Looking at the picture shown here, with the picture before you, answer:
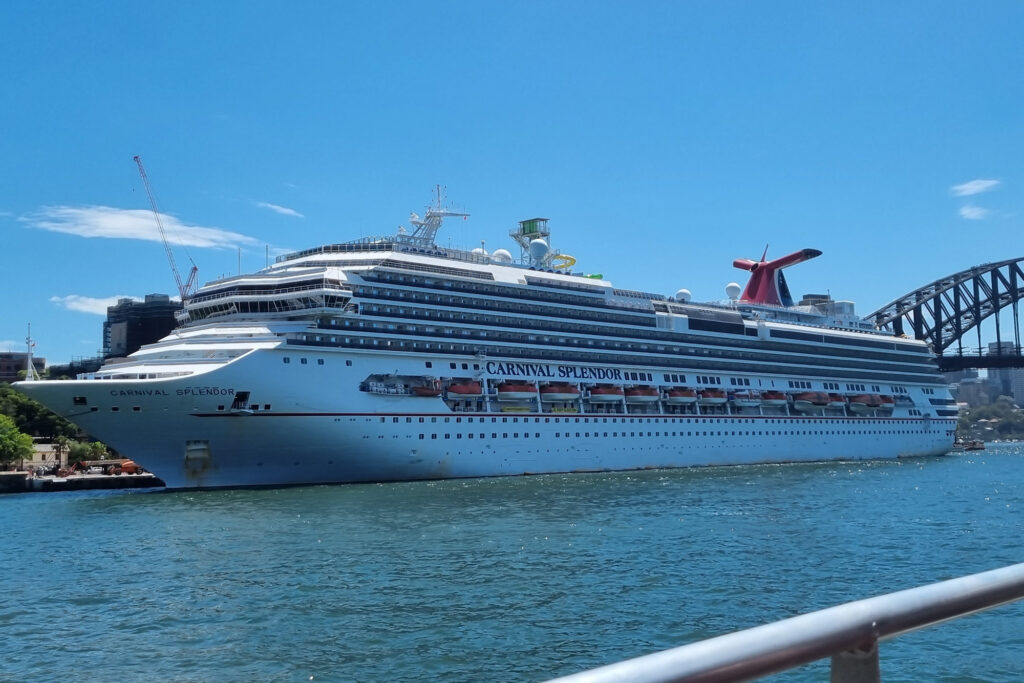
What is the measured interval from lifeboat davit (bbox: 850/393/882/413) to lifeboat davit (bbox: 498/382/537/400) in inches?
1448

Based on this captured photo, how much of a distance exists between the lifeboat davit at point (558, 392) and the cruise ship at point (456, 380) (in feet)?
0.46

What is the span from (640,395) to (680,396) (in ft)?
13.9

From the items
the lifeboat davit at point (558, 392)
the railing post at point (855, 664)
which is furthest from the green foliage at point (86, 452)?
the railing post at point (855, 664)

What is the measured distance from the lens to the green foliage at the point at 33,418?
83.5 m

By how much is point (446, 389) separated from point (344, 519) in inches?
728

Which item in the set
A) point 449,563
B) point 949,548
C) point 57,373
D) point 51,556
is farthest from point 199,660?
point 57,373

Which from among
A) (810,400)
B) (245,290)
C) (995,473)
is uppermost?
(245,290)

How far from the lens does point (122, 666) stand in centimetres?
1605

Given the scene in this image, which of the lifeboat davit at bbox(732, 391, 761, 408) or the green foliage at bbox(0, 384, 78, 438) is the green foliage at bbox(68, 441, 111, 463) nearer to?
the green foliage at bbox(0, 384, 78, 438)

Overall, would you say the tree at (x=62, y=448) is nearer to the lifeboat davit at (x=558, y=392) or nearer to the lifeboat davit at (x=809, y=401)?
the lifeboat davit at (x=558, y=392)

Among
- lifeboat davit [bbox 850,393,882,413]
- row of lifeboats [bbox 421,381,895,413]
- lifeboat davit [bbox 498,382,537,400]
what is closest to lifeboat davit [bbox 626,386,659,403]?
row of lifeboats [bbox 421,381,895,413]

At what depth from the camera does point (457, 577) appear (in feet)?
74.3

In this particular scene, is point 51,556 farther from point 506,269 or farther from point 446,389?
point 506,269

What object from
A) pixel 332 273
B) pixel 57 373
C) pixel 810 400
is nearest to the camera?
pixel 332 273
